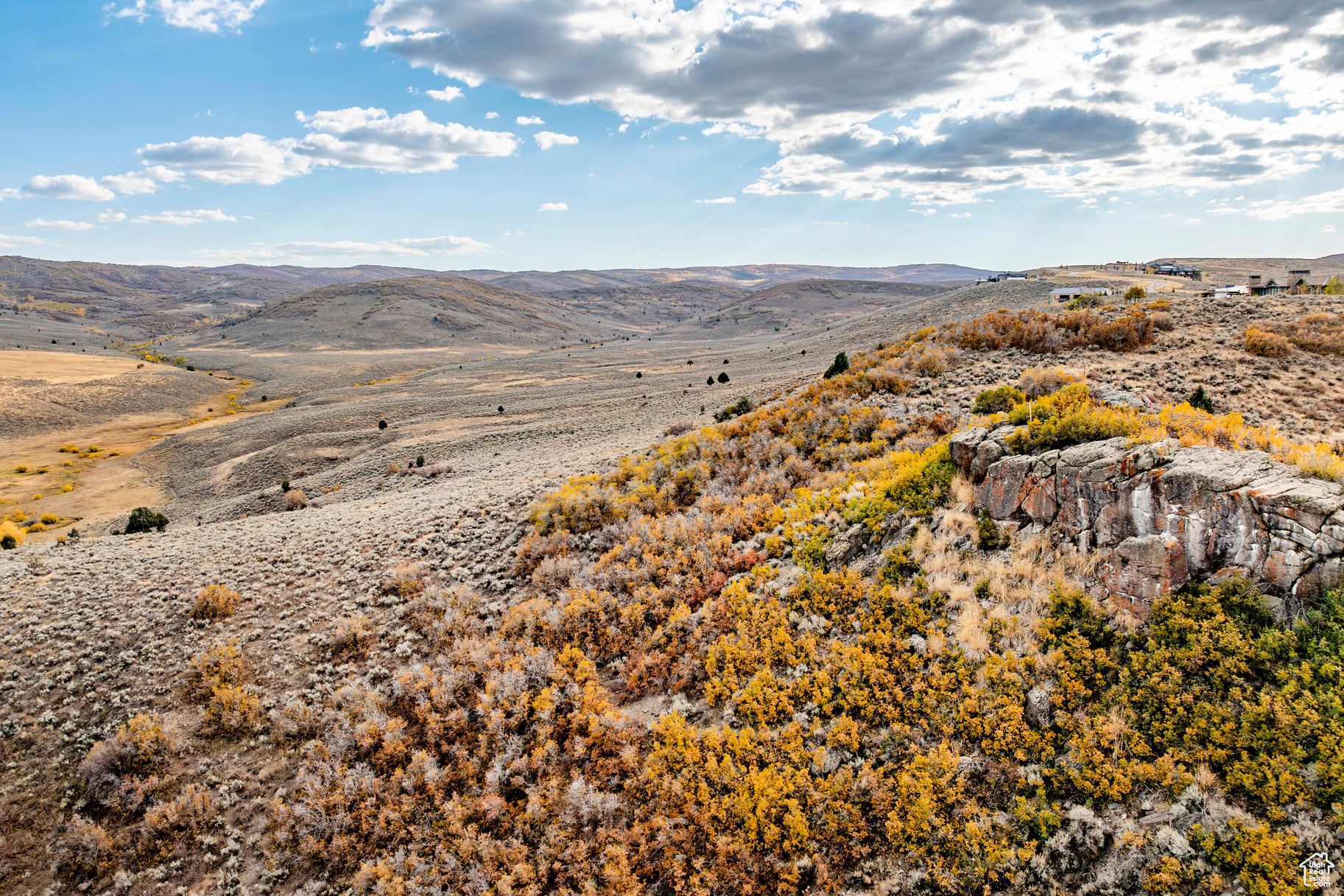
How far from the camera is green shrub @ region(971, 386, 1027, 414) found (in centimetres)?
1541

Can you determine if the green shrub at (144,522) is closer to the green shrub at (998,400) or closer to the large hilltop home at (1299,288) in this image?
the green shrub at (998,400)

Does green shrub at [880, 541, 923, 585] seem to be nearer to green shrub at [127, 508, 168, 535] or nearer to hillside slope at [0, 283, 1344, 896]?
hillside slope at [0, 283, 1344, 896]

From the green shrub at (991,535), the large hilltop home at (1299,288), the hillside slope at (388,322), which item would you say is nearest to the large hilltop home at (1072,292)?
the large hilltop home at (1299,288)

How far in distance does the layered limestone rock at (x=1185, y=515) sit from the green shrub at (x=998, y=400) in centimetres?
634

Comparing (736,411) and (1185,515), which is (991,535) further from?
(736,411)

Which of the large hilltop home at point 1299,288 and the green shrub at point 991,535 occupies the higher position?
the large hilltop home at point 1299,288

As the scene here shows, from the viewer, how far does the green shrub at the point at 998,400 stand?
1541 cm

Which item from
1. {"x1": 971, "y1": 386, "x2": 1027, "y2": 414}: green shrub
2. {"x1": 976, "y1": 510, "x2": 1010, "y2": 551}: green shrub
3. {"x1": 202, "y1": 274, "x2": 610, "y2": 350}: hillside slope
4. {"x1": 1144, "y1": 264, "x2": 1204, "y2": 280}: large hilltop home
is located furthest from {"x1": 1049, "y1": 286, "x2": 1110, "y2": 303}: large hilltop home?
{"x1": 202, "y1": 274, "x2": 610, "y2": 350}: hillside slope

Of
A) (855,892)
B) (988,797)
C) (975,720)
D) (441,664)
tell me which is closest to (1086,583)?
(975,720)

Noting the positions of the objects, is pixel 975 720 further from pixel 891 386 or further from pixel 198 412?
pixel 198 412

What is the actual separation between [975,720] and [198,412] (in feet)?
289

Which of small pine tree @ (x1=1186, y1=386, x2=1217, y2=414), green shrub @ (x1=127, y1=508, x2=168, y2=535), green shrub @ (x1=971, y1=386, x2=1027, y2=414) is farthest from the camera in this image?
green shrub @ (x1=127, y1=508, x2=168, y2=535)

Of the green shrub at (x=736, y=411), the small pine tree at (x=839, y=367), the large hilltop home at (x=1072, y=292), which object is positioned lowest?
the green shrub at (x=736, y=411)

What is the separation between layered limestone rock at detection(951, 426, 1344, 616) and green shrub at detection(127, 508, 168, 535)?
35.2 m
